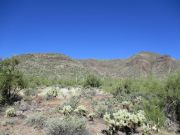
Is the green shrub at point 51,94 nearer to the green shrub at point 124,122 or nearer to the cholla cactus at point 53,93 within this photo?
the cholla cactus at point 53,93

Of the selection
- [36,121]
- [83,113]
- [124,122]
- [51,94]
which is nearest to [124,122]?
[124,122]

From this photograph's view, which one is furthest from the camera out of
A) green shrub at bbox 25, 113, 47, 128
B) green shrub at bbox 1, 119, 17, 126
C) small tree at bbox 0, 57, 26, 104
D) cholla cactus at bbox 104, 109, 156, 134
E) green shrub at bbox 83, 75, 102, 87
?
green shrub at bbox 83, 75, 102, 87

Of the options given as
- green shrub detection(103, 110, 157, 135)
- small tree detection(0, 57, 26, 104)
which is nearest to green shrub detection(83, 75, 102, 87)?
small tree detection(0, 57, 26, 104)

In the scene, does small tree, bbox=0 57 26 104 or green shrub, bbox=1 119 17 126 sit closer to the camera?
green shrub, bbox=1 119 17 126

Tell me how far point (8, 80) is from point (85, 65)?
2555 inches

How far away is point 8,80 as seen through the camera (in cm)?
2117

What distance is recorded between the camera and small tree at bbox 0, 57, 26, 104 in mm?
20906

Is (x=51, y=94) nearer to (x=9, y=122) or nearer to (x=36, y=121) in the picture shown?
(x=9, y=122)

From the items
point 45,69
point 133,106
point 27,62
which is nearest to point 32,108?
point 133,106

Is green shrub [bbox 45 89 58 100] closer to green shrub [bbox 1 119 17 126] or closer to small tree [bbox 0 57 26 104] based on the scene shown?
small tree [bbox 0 57 26 104]

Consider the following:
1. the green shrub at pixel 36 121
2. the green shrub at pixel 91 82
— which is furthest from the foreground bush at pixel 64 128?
the green shrub at pixel 91 82

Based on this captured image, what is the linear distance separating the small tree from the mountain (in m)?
36.6

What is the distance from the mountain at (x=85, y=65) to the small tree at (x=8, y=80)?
36.6 m

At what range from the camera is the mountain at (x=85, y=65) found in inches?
2618
